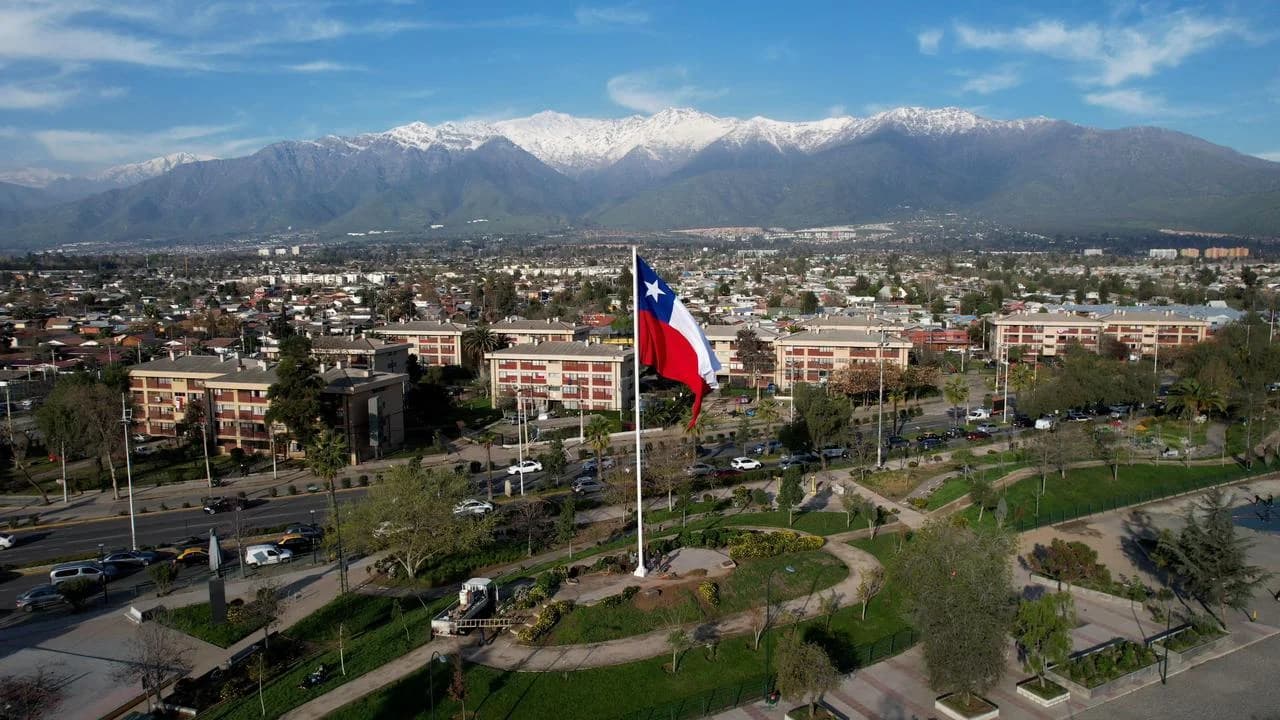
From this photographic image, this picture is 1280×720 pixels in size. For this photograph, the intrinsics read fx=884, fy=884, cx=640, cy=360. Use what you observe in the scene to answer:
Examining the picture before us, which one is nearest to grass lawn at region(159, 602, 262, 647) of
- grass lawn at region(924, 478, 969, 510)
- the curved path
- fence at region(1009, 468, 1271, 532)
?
the curved path

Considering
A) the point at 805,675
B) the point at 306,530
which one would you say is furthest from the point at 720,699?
the point at 306,530

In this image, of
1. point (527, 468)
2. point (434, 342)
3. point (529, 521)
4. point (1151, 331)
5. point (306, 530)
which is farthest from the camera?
point (434, 342)

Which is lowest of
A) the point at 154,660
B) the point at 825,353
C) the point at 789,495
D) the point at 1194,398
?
the point at 154,660

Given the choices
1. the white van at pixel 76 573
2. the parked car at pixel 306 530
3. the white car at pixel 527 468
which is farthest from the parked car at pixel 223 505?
the white car at pixel 527 468

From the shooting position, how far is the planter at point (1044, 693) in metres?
19.8

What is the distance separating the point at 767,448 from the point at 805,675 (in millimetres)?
28536

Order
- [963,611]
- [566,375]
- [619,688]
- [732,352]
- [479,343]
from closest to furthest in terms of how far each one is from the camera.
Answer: [963,611]
[619,688]
[566,375]
[732,352]
[479,343]

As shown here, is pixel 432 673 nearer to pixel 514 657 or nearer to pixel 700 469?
pixel 514 657

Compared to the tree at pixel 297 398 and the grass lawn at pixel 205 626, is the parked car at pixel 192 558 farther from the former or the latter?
the tree at pixel 297 398

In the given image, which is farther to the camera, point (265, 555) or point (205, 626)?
point (265, 555)

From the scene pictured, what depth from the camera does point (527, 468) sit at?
43.3 metres

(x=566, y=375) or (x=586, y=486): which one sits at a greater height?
(x=566, y=375)

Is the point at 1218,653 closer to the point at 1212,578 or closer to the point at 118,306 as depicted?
the point at 1212,578

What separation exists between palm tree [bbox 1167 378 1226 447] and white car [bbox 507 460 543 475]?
33119 millimetres
